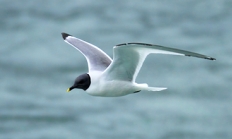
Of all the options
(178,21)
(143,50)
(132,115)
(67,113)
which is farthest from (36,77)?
(143,50)

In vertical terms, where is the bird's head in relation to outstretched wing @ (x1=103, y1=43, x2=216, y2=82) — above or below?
below

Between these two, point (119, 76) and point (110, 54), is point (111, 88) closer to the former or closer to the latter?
point (119, 76)

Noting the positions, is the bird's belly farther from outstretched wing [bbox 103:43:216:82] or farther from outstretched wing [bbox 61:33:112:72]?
outstretched wing [bbox 61:33:112:72]

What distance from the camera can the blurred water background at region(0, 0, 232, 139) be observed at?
20.7m

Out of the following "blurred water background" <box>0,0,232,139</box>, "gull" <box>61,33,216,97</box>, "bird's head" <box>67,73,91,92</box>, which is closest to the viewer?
"gull" <box>61,33,216,97</box>

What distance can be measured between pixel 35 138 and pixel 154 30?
5.02 meters

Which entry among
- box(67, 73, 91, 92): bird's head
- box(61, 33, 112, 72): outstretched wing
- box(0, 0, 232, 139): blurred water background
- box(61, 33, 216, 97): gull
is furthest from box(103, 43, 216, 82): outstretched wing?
box(0, 0, 232, 139): blurred water background

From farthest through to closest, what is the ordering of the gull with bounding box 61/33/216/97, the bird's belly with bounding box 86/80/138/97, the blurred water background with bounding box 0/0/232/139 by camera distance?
the blurred water background with bounding box 0/0/232/139
the bird's belly with bounding box 86/80/138/97
the gull with bounding box 61/33/216/97

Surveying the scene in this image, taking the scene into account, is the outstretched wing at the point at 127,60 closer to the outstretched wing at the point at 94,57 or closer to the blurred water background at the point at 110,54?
the outstretched wing at the point at 94,57

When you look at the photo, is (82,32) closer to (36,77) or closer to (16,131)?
(36,77)

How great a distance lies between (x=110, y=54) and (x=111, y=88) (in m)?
10.6

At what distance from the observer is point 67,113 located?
69.0 ft

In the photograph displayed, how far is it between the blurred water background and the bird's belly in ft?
33.2

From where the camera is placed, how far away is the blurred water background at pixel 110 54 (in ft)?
67.9
